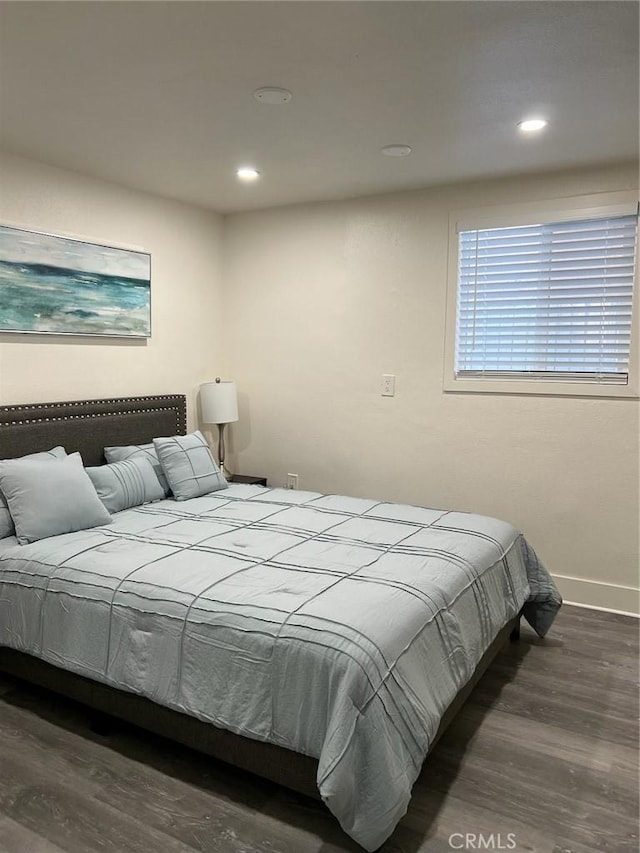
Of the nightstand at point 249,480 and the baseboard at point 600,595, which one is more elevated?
the nightstand at point 249,480

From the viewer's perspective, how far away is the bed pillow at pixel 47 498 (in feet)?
9.28

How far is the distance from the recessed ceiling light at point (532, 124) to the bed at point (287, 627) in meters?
1.82

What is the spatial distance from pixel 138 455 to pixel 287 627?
2.03 meters

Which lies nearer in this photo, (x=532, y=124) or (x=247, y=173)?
(x=532, y=124)

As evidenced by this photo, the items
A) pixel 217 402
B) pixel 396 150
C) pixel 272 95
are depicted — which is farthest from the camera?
pixel 217 402

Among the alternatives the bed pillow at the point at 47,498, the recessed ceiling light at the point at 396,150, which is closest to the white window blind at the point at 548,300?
the recessed ceiling light at the point at 396,150

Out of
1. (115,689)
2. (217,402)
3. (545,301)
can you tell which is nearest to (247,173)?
(217,402)

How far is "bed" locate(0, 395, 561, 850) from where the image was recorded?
1.81 m

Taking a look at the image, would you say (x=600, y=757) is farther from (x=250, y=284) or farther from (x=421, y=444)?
(x=250, y=284)

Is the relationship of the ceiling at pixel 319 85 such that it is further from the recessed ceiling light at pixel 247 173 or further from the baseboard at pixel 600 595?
the baseboard at pixel 600 595

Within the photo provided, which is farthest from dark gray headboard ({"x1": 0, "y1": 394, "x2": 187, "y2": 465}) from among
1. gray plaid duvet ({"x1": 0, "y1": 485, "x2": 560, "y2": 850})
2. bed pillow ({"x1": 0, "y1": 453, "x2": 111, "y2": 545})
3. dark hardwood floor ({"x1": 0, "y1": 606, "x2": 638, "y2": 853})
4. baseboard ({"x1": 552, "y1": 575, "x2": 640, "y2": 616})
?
baseboard ({"x1": 552, "y1": 575, "x2": 640, "y2": 616})

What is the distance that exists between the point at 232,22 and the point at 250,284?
8.88 ft

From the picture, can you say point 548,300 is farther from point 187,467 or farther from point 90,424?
point 90,424

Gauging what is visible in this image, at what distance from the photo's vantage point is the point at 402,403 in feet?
13.4
